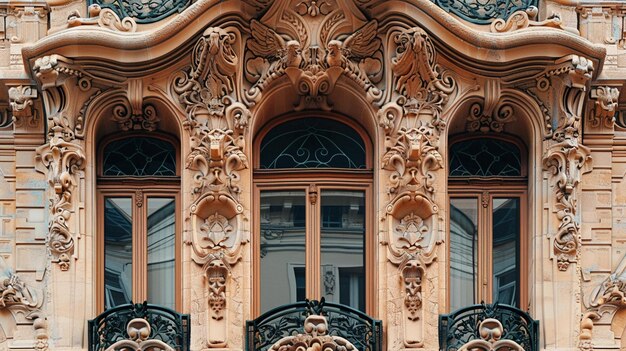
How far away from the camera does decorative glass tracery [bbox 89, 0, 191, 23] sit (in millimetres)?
30859

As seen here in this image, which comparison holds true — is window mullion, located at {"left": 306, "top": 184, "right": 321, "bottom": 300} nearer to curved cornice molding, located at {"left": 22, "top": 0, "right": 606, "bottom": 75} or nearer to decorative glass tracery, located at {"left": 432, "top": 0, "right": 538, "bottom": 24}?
curved cornice molding, located at {"left": 22, "top": 0, "right": 606, "bottom": 75}

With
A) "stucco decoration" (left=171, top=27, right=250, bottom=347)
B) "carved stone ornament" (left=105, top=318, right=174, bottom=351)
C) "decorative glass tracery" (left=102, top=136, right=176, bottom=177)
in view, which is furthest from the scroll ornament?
"carved stone ornament" (left=105, top=318, right=174, bottom=351)

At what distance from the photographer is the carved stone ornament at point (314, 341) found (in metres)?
29.2

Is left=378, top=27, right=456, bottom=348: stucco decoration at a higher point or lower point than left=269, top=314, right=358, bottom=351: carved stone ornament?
higher

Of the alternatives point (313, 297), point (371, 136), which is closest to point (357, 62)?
point (371, 136)

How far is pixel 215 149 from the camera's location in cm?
3002

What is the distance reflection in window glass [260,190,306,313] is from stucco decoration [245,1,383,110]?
54.5 inches

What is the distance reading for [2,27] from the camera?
102 feet

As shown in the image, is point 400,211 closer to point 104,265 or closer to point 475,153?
point 475,153

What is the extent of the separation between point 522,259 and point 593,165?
1.53 meters

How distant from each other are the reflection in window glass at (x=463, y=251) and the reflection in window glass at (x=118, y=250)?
13.7 ft

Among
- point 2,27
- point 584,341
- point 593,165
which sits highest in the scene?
point 2,27

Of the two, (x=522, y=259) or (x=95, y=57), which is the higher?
(x=95, y=57)

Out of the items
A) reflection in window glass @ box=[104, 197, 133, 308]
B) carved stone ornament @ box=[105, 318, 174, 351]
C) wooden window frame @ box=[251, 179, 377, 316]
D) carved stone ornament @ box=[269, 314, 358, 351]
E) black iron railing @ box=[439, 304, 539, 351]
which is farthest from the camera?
reflection in window glass @ box=[104, 197, 133, 308]
